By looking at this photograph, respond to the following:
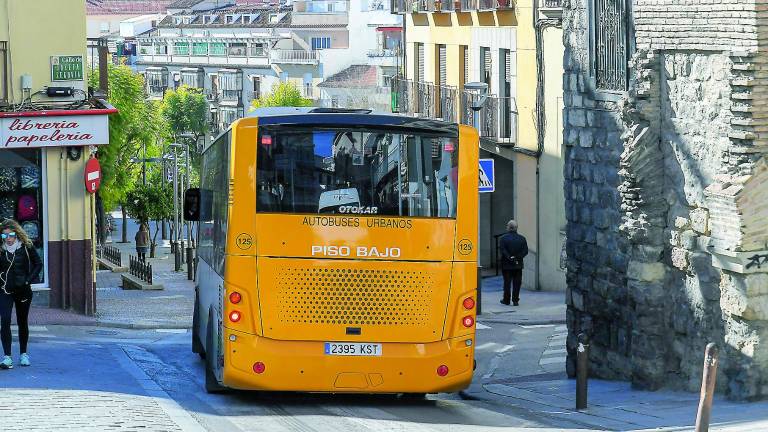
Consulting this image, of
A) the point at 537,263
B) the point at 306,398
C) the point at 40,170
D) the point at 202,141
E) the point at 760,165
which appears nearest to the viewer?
the point at 760,165

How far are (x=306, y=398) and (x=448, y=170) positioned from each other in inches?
123

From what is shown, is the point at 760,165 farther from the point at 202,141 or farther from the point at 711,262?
the point at 202,141

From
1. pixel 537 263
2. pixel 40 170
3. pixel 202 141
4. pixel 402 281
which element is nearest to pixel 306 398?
pixel 402 281

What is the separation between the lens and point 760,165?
14305mm

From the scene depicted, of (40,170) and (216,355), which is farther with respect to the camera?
(40,170)

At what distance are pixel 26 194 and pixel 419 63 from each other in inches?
898

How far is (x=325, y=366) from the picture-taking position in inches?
596

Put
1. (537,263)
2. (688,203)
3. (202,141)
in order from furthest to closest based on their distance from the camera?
1. (202,141)
2. (537,263)
3. (688,203)

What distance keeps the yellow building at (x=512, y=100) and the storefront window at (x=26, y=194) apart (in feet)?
38.6

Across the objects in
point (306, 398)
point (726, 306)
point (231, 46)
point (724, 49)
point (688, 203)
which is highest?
point (231, 46)

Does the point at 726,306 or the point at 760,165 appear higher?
the point at 760,165

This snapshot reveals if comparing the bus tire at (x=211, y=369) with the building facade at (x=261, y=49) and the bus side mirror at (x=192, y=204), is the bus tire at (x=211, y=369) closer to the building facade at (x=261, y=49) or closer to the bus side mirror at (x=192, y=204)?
the bus side mirror at (x=192, y=204)

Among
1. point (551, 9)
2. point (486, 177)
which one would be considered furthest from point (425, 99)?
point (486, 177)

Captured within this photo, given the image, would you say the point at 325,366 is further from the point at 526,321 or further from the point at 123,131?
the point at 123,131
